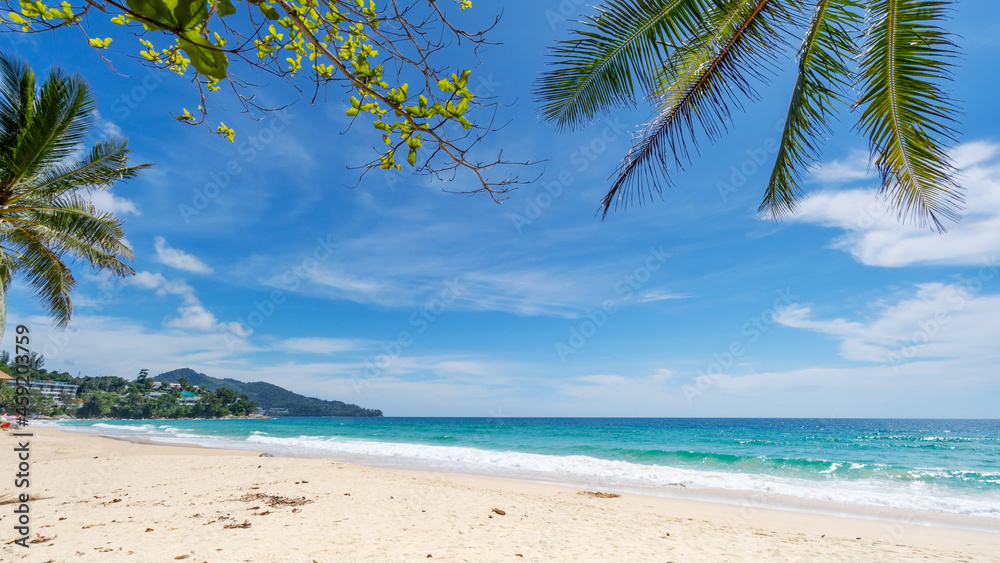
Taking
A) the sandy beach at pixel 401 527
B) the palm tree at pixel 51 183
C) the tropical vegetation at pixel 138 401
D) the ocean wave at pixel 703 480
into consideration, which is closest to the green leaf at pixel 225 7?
the sandy beach at pixel 401 527

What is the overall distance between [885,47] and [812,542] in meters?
5.89

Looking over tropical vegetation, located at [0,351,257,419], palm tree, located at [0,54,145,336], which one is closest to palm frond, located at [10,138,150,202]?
palm tree, located at [0,54,145,336]

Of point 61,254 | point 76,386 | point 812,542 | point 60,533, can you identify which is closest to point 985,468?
point 812,542

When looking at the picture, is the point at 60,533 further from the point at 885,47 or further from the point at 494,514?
the point at 885,47

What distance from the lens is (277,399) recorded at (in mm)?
115438

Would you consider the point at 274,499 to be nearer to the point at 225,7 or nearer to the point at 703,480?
the point at 225,7

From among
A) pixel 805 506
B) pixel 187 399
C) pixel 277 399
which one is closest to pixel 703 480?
pixel 805 506

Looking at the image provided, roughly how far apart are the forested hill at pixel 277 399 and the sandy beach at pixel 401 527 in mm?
116667

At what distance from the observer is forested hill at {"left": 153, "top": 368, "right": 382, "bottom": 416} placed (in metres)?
114

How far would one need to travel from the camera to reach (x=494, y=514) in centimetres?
625

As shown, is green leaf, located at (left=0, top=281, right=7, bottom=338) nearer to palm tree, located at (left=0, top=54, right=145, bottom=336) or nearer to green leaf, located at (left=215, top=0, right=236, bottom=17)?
palm tree, located at (left=0, top=54, right=145, bottom=336)

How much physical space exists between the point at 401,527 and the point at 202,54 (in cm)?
552

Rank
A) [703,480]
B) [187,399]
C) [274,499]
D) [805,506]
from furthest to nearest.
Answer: [187,399], [703,480], [805,506], [274,499]

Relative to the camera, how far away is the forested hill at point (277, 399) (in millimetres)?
113688
